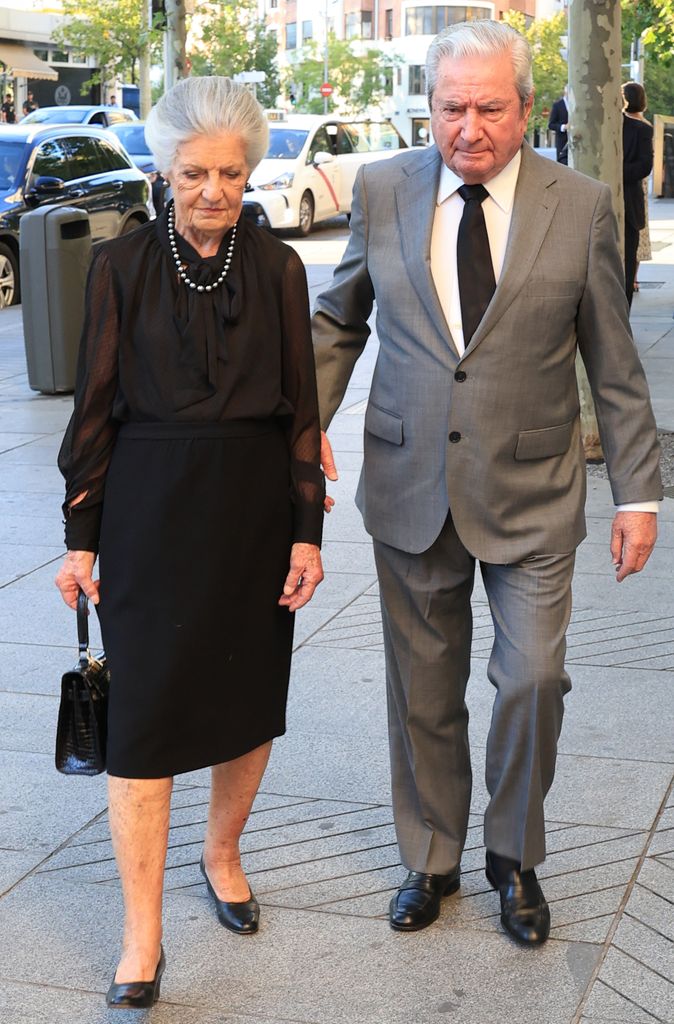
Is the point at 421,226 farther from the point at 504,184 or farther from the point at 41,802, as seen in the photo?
the point at 41,802

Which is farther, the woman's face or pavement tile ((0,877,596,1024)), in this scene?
pavement tile ((0,877,596,1024))

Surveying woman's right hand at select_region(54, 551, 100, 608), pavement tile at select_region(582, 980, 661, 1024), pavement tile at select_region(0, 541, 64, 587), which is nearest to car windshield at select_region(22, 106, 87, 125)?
pavement tile at select_region(0, 541, 64, 587)

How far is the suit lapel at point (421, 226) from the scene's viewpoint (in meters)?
3.37

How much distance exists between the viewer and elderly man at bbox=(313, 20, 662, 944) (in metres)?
3.32

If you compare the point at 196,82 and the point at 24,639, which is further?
the point at 24,639

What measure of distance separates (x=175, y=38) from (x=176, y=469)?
22319mm

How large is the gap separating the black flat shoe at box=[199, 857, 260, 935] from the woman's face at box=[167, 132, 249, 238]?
5.19ft

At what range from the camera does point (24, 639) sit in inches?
231

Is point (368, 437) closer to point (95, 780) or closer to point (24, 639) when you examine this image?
point (95, 780)

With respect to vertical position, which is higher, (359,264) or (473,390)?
(359,264)

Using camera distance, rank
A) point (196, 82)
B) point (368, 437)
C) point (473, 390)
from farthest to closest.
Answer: point (368, 437) → point (473, 390) → point (196, 82)

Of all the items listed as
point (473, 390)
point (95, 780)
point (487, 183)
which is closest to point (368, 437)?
point (473, 390)

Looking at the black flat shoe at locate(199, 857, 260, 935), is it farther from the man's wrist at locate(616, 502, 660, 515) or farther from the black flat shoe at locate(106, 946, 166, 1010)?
the man's wrist at locate(616, 502, 660, 515)

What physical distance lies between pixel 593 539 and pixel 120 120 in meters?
29.4
